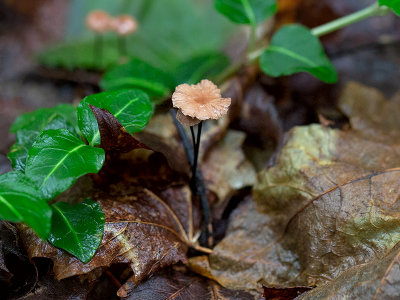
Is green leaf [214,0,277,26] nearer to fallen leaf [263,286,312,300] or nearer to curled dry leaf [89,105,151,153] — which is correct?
curled dry leaf [89,105,151,153]

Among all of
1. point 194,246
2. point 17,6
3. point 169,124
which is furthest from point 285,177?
point 17,6

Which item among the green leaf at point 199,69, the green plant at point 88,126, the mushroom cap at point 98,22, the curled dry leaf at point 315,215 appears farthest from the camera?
the mushroom cap at point 98,22

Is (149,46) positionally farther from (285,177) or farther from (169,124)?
(285,177)

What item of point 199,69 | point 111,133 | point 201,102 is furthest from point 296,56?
point 111,133

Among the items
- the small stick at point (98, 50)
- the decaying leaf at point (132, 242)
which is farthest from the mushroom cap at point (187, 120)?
the small stick at point (98, 50)

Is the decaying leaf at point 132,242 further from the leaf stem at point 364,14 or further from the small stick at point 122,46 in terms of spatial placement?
the small stick at point 122,46

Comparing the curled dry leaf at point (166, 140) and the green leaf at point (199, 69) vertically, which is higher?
the green leaf at point (199, 69)

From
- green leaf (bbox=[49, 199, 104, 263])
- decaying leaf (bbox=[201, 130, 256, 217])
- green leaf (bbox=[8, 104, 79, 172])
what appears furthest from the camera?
decaying leaf (bbox=[201, 130, 256, 217])

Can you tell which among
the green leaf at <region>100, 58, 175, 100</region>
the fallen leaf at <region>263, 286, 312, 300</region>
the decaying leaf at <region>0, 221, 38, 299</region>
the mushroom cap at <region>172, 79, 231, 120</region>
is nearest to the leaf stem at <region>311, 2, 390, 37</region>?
the green leaf at <region>100, 58, 175, 100</region>
